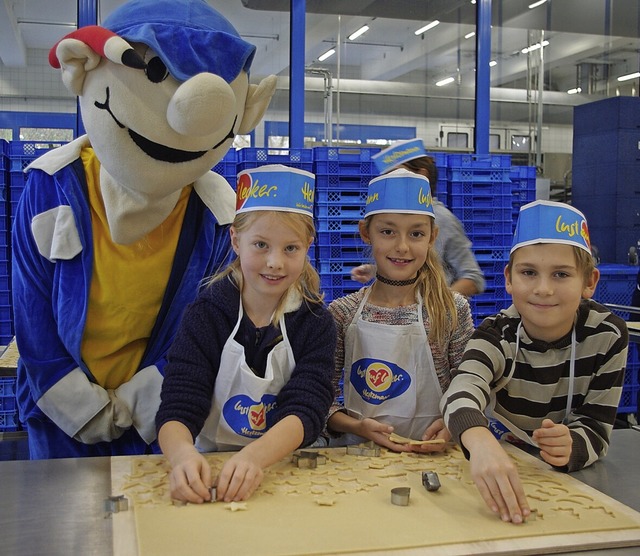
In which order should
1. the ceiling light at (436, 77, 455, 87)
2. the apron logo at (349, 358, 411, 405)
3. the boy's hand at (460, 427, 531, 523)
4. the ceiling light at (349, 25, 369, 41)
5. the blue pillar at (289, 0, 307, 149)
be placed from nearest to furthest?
the boy's hand at (460, 427, 531, 523), the apron logo at (349, 358, 411, 405), the blue pillar at (289, 0, 307, 149), the ceiling light at (349, 25, 369, 41), the ceiling light at (436, 77, 455, 87)

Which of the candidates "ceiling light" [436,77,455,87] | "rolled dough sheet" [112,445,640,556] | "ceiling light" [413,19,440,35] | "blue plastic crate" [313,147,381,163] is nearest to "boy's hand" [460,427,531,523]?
"rolled dough sheet" [112,445,640,556]

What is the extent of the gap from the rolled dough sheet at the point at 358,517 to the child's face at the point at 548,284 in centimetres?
29

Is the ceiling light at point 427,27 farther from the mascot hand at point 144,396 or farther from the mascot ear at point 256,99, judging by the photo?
the mascot hand at point 144,396

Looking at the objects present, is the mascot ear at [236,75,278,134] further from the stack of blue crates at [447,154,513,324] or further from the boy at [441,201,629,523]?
the stack of blue crates at [447,154,513,324]

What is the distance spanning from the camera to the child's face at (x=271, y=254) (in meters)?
1.37

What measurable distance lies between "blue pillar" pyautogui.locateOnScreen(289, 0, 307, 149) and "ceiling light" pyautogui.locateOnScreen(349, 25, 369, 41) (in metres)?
1.97

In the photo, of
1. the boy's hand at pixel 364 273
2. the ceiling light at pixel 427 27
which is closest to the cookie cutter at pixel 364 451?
the boy's hand at pixel 364 273

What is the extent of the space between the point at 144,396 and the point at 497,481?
2.35 feet

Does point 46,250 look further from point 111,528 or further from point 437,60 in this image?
point 437,60

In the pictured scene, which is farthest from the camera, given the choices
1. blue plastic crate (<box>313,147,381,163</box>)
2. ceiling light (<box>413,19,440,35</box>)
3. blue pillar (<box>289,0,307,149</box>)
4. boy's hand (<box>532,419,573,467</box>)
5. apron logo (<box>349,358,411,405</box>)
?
ceiling light (<box>413,19,440,35</box>)

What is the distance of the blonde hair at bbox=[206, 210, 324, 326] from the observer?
140cm

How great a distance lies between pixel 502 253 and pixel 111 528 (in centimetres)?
→ 366

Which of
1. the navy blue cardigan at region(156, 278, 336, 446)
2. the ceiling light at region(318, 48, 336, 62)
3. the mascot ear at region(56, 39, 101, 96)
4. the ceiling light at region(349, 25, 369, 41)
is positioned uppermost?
the ceiling light at region(349, 25, 369, 41)

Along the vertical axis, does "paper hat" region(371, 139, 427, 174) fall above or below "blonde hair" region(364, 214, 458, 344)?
above
